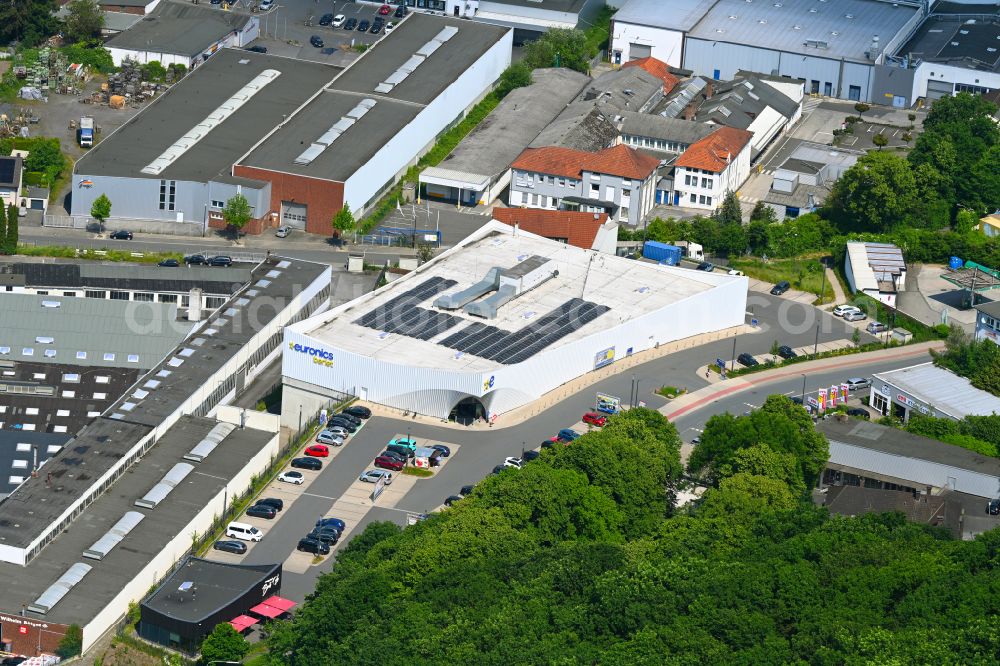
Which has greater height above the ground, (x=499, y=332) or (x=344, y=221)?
(x=344, y=221)

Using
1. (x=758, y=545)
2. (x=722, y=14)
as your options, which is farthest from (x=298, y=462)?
(x=722, y=14)

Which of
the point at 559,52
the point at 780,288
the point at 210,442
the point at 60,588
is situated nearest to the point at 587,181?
the point at 780,288

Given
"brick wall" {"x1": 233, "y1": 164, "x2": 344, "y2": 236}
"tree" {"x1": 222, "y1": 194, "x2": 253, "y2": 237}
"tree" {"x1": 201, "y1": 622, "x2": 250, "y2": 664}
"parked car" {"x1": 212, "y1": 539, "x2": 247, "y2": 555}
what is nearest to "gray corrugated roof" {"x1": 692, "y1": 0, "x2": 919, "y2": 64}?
"brick wall" {"x1": 233, "y1": 164, "x2": 344, "y2": 236}

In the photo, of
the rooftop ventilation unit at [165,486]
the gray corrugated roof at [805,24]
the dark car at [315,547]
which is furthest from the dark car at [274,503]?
the gray corrugated roof at [805,24]

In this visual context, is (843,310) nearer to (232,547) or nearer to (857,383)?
(857,383)

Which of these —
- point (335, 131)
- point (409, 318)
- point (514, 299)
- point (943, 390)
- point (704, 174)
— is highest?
point (335, 131)

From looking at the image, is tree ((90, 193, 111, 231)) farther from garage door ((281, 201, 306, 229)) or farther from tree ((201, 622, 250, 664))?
tree ((201, 622, 250, 664))

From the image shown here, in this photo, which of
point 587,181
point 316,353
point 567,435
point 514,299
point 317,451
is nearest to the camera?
point 317,451

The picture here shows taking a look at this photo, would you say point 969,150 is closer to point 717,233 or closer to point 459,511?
point 717,233
